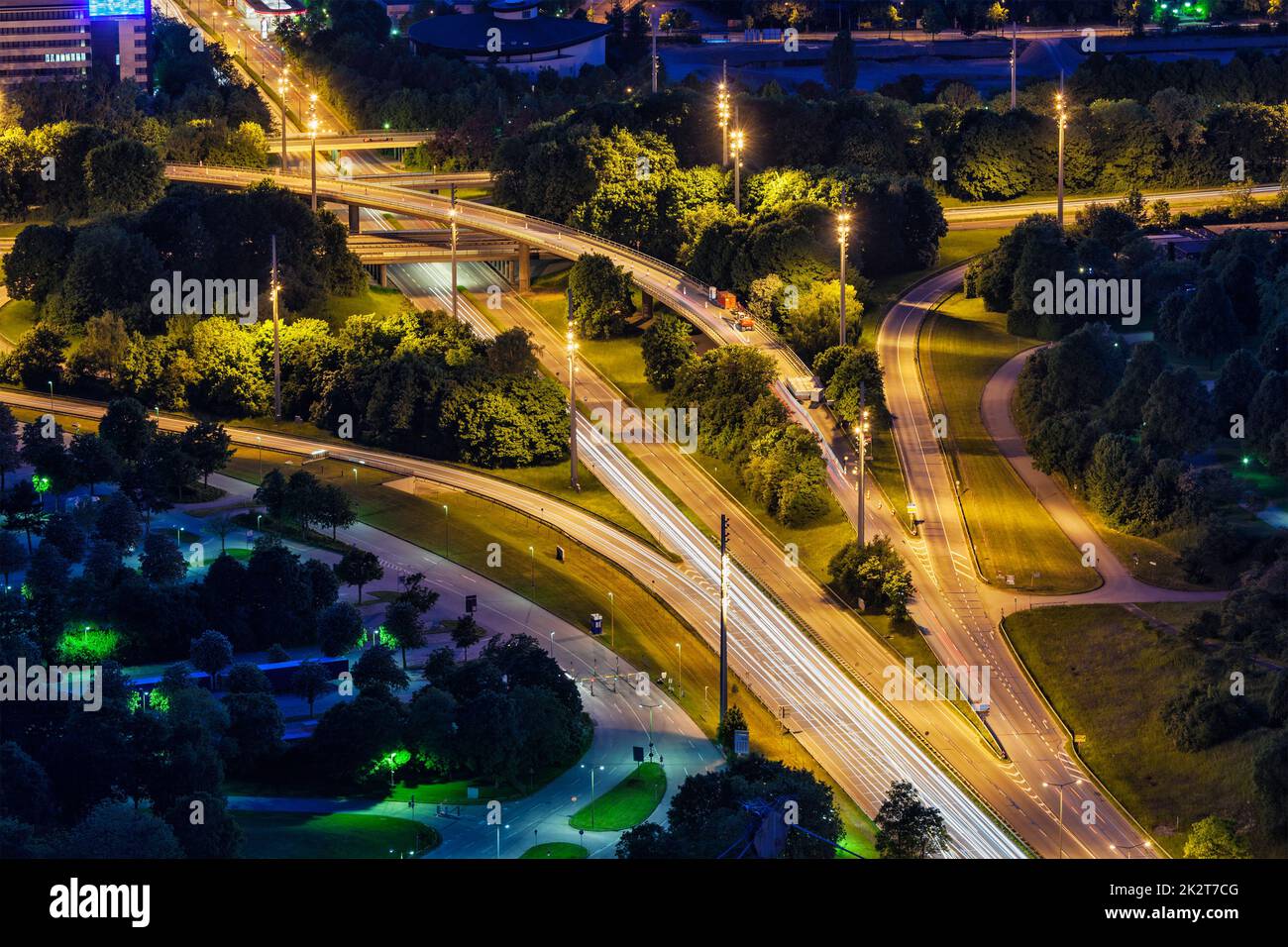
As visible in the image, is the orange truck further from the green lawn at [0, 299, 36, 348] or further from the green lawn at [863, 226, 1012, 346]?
the green lawn at [0, 299, 36, 348]

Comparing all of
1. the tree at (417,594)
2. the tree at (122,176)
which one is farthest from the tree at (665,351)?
the tree at (122,176)

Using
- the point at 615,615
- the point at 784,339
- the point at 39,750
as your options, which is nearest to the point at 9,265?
the point at 784,339

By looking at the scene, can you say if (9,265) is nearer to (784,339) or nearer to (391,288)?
(391,288)

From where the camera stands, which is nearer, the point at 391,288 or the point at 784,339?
the point at 784,339

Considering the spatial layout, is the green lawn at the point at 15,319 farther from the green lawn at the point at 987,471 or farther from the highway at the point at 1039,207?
the highway at the point at 1039,207

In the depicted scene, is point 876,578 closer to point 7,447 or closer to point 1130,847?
point 1130,847

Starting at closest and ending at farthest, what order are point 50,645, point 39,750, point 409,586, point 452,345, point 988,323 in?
point 39,750
point 50,645
point 409,586
point 452,345
point 988,323

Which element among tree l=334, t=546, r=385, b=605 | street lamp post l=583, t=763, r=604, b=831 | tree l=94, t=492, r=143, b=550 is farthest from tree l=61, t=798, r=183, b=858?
tree l=94, t=492, r=143, b=550

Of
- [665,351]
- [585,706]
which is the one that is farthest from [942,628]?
[665,351]
